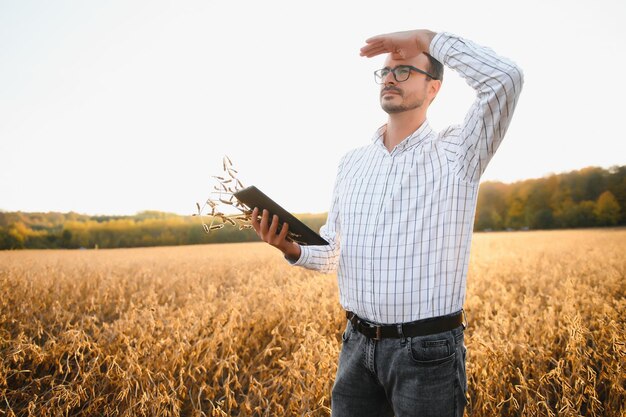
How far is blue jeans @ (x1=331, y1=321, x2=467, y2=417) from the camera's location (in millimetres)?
1617

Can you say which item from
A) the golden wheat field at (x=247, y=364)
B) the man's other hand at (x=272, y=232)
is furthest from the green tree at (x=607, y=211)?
the man's other hand at (x=272, y=232)

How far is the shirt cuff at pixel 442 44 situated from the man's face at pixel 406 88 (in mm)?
229

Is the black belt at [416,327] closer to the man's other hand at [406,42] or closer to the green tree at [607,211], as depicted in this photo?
the man's other hand at [406,42]

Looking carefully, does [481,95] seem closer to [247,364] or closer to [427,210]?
[427,210]

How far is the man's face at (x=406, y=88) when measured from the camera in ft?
6.36

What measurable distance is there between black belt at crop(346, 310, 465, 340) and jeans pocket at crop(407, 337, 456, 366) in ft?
0.14

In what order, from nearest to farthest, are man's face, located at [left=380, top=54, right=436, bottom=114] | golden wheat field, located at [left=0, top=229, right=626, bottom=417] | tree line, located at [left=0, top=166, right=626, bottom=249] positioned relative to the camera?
1. man's face, located at [left=380, top=54, right=436, bottom=114]
2. golden wheat field, located at [left=0, top=229, right=626, bottom=417]
3. tree line, located at [left=0, top=166, right=626, bottom=249]

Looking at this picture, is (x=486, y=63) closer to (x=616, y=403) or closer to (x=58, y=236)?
(x=616, y=403)

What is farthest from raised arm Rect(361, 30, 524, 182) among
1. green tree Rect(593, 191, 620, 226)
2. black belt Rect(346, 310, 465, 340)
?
green tree Rect(593, 191, 620, 226)

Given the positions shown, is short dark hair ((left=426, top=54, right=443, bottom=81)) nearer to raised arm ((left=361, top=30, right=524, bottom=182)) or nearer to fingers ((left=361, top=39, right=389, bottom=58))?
raised arm ((left=361, top=30, right=524, bottom=182))

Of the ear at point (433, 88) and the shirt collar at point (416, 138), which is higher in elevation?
the ear at point (433, 88)

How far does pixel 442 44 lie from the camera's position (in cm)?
169

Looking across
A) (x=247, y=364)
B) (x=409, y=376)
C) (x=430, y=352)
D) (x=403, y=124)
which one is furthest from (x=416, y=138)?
(x=247, y=364)

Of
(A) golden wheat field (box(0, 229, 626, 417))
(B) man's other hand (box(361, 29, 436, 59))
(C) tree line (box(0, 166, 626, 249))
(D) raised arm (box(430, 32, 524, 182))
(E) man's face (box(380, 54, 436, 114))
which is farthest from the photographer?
(C) tree line (box(0, 166, 626, 249))
